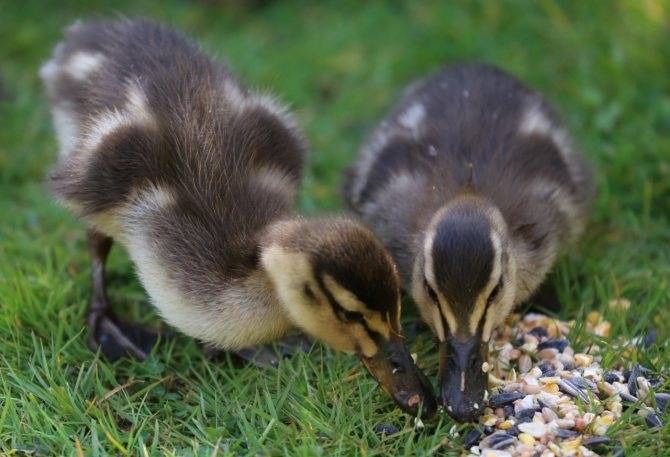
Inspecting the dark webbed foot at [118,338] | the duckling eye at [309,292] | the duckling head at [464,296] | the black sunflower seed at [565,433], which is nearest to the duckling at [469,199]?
the duckling head at [464,296]

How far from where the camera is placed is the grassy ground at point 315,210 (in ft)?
8.35

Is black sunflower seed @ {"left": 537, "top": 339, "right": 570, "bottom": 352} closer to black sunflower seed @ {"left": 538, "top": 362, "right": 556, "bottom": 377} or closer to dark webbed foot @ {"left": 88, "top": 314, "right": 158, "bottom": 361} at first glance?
black sunflower seed @ {"left": 538, "top": 362, "right": 556, "bottom": 377}

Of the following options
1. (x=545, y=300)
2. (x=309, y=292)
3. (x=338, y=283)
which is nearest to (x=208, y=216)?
(x=309, y=292)

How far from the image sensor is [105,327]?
121 inches

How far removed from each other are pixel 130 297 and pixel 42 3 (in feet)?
8.76

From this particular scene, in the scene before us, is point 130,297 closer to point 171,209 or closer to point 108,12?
point 171,209

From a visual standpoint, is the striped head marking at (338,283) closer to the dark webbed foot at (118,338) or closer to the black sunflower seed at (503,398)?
the black sunflower seed at (503,398)

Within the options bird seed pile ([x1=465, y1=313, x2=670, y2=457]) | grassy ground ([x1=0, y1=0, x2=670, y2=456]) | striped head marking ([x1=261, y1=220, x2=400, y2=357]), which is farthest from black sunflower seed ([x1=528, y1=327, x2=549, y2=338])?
striped head marking ([x1=261, y1=220, x2=400, y2=357])

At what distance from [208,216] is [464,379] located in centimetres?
87

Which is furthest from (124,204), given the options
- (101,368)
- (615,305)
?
(615,305)

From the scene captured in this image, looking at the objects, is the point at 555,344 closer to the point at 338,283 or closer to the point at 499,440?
the point at 499,440

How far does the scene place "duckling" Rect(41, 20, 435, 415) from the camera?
243 centimetres

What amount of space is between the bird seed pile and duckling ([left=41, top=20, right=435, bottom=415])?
218 mm

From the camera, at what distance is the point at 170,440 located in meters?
2.54
